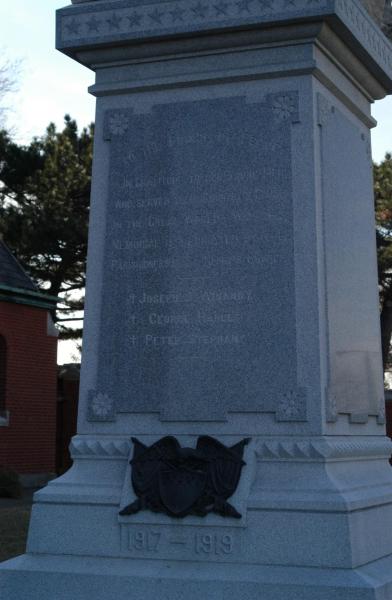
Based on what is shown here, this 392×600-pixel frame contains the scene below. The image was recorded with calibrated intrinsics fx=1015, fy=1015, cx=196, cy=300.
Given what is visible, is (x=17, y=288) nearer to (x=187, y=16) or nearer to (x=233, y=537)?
(x=187, y=16)

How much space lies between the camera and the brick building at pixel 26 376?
81.2 ft

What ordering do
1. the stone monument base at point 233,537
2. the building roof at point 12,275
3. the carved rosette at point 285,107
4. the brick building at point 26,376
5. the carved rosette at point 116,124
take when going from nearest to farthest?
the stone monument base at point 233,537
the carved rosette at point 285,107
the carved rosette at point 116,124
the brick building at point 26,376
the building roof at point 12,275

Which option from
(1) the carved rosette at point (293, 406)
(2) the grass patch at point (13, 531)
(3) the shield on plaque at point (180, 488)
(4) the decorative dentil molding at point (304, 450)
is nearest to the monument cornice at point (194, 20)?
(1) the carved rosette at point (293, 406)

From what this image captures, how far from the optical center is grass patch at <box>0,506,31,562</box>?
10.6m

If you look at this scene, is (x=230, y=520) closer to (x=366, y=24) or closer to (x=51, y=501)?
(x=51, y=501)

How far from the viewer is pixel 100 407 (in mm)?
7426

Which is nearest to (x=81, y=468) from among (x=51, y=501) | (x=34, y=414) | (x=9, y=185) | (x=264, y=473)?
(x=51, y=501)

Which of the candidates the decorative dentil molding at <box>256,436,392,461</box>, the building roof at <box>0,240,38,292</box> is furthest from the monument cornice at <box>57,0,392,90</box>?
the building roof at <box>0,240,38,292</box>

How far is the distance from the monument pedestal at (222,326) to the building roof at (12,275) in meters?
17.8

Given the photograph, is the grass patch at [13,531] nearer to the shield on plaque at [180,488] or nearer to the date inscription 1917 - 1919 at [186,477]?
the date inscription 1917 - 1919 at [186,477]

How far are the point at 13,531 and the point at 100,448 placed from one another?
5743 millimetres

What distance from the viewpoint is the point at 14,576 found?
7102 millimetres

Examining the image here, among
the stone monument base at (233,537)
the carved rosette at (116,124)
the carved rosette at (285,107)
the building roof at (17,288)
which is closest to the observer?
the stone monument base at (233,537)

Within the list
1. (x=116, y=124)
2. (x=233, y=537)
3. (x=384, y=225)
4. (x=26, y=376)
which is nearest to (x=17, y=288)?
(x=26, y=376)
